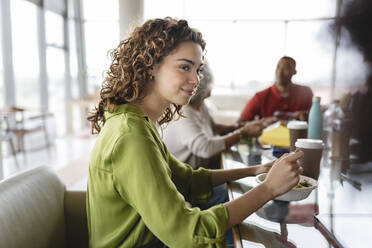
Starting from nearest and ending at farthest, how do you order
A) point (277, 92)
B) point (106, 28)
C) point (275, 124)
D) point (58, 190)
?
point (58, 190)
point (277, 92)
point (275, 124)
point (106, 28)

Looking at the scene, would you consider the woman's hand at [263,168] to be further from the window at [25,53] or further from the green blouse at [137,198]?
the window at [25,53]

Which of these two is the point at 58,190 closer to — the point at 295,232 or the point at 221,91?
the point at 295,232

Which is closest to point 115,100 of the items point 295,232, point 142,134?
point 142,134

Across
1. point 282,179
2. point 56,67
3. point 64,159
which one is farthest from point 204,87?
point 56,67

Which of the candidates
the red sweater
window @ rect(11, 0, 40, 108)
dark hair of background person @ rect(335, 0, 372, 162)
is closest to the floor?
window @ rect(11, 0, 40, 108)

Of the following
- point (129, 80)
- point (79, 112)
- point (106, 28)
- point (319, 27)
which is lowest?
point (79, 112)

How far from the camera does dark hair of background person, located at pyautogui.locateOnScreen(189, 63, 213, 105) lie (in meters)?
1.85

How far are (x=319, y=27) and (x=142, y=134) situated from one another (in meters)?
1.10

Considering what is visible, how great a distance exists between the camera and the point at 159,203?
0.69 m

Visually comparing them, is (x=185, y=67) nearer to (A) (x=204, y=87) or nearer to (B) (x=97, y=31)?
(A) (x=204, y=87)

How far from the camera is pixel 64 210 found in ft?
3.48

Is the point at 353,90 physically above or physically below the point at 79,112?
above

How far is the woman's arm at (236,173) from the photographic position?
109 cm

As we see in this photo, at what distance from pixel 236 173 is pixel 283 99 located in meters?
A: 0.80
